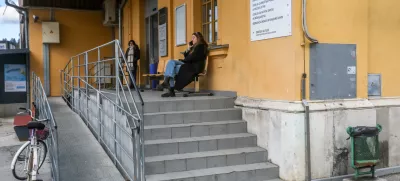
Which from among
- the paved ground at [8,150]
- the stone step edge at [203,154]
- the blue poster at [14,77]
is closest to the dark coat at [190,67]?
the stone step edge at [203,154]

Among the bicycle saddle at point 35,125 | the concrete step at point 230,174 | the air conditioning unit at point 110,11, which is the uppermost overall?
the air conditioning unit at point 110,11

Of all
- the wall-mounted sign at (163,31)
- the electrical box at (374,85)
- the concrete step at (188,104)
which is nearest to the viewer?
the electrical box at (374,85)

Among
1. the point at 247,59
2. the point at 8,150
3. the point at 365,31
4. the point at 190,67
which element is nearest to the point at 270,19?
the point at 247,59

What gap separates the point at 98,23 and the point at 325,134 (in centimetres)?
1165

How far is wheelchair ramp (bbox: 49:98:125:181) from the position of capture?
4.76 m

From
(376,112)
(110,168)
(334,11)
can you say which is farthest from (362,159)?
(110,168)

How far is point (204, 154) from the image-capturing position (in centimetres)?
491

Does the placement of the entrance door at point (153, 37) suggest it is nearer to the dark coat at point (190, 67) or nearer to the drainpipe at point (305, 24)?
the dark coat at point (190, 67)

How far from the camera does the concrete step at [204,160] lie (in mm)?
4574

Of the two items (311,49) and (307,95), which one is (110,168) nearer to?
(307,95)

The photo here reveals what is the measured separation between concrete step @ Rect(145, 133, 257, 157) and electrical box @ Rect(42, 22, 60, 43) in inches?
394

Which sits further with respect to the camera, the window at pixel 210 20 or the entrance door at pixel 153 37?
the entrance door at pixel 153 37

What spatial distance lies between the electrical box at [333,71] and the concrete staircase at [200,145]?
117 cm

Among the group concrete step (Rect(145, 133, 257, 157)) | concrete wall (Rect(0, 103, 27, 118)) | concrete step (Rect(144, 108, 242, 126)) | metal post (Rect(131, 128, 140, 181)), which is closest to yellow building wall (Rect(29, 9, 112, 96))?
concrete wall (Rect(0, 103, 27, 118))
